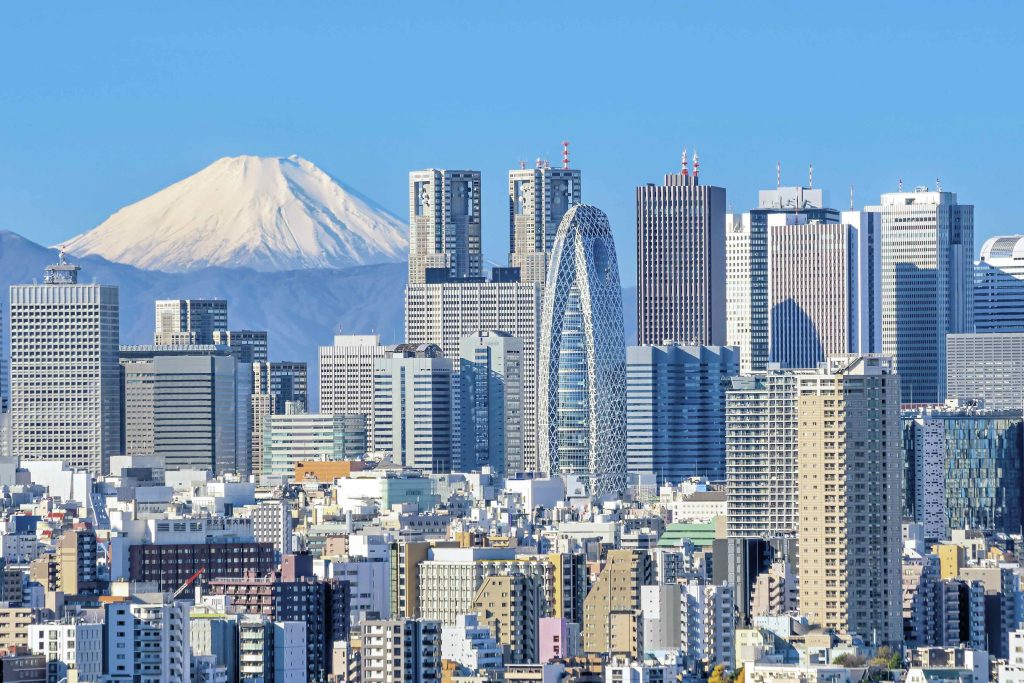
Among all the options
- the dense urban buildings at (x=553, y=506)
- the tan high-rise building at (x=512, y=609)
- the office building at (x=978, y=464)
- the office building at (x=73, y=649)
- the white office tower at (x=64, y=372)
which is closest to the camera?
the office building at (x=73, y=649)

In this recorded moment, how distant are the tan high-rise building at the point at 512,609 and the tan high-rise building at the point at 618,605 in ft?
5.14

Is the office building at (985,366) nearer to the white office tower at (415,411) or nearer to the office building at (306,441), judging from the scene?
the white office tower at (415,411)

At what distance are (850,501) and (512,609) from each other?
10.6 metres

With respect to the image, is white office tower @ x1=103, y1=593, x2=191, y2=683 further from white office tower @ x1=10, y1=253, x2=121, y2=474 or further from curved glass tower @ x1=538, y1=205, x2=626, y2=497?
white office tower @ x1=10, y1=253, x2=121, y2=474

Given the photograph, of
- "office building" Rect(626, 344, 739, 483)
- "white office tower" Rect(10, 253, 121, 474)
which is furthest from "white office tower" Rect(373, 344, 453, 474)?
"white office tower" Rect(10, 253, 121, 474)

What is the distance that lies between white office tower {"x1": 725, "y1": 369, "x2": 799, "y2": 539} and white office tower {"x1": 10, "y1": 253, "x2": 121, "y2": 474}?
66.5m

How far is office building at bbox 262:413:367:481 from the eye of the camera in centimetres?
18750

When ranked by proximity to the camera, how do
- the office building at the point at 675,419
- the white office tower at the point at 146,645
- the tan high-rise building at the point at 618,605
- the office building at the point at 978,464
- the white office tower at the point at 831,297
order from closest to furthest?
the white office tower at the point at 146,645, the tan high-rise building at the point at 618,605, the office building at the point at 978,464, the office building at the point at 675,419, the white office tower at the point at 831,297

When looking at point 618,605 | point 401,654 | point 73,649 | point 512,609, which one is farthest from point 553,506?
point 73,649

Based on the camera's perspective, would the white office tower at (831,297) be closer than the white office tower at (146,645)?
No

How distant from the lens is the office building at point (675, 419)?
186000 mm

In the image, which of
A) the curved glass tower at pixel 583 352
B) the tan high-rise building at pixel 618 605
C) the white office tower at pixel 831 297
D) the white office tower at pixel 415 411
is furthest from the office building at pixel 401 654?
the white office tower at pixel 831 297

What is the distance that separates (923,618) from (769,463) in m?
23.7

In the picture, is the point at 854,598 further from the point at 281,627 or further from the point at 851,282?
the point at 851,282
